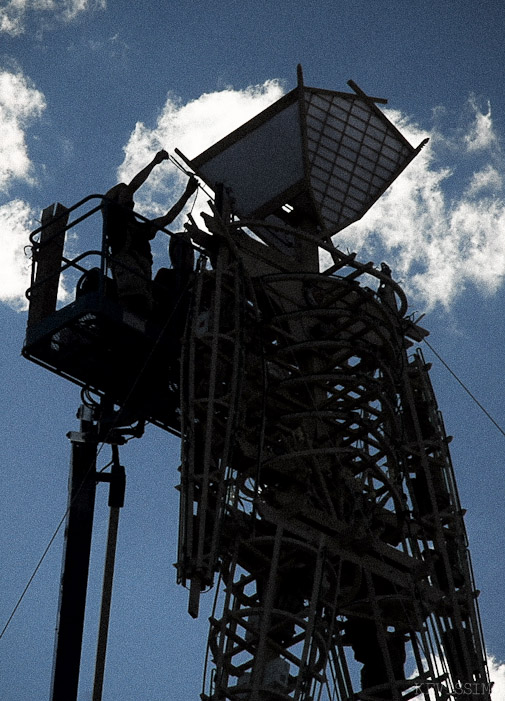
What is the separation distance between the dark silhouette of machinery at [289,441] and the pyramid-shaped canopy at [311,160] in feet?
5.12

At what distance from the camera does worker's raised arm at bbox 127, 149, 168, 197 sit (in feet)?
113

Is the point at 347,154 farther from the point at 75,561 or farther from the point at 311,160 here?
the point at 75,561

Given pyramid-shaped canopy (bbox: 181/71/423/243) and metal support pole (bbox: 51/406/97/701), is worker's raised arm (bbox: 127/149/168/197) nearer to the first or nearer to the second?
pyramid-shaped canopy (bbox: 181/71/423/243)

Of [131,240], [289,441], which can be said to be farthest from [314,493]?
[131,240]

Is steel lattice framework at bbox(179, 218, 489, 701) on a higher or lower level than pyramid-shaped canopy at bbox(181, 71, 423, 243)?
lower

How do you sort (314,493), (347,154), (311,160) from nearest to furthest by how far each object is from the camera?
(314,493), (311,160), (347,154)

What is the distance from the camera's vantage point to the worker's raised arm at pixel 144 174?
3441cm

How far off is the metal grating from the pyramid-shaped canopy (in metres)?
0.03

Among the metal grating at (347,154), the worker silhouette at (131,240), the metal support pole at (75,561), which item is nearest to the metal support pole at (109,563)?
the metal support pole at (75,561)

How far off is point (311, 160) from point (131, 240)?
704cm

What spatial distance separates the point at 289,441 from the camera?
32188 mm

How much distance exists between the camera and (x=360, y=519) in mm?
30844

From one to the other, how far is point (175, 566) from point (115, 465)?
5.91 metres

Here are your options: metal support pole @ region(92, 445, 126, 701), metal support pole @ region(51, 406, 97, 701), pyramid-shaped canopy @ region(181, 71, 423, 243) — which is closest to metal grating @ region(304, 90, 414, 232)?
pyramid-shaped canopy @ region(181, 71, 423, 243)
